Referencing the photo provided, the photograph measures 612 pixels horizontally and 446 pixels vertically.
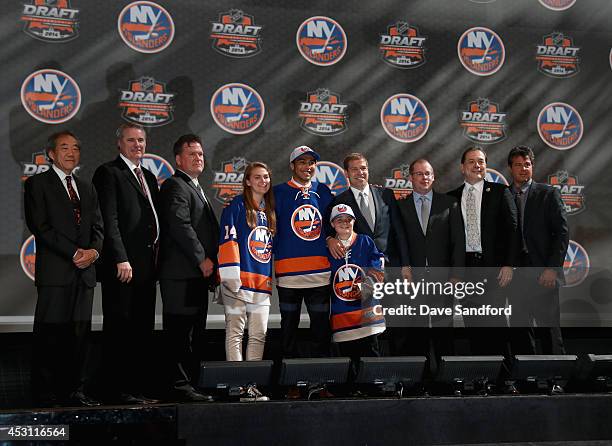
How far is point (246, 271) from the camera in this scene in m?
3.70

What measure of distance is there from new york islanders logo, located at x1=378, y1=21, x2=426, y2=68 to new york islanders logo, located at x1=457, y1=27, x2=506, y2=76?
0.31 meters

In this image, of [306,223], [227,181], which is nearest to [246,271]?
[306,223]

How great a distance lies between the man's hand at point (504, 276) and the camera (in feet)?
13.5

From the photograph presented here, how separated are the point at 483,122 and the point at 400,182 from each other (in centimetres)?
77

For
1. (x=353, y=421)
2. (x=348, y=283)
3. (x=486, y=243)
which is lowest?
(x=353, y=421)

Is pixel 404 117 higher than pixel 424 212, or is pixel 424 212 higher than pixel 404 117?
pixel 404 117

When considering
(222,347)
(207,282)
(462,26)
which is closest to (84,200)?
(207,282)

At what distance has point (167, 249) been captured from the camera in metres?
3.73

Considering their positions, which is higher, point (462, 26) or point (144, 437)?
point (462, 26)

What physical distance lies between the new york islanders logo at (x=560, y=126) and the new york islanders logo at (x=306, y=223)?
6.86 feet

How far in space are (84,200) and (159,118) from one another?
1.10 metres

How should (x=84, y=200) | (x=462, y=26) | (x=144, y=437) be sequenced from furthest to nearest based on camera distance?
(x=462, y=26), (x=84, y=200), (x=144, y=437)

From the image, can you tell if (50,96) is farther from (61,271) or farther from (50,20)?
(61,271)

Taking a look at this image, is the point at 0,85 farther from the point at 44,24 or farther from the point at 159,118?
the point at 159,118
